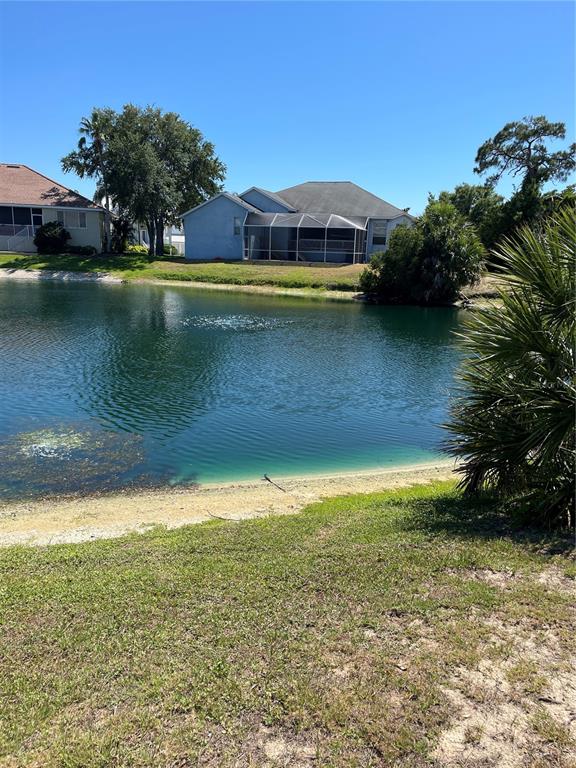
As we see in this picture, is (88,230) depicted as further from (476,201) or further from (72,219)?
(476,201)

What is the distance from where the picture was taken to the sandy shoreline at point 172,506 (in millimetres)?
7801

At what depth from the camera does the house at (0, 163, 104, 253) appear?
173 ft

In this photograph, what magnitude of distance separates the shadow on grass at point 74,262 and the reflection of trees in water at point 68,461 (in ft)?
130

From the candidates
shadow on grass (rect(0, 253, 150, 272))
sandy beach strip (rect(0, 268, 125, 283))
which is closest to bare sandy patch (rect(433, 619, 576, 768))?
sandy beach strip (rect(0, 268, 125, 283))

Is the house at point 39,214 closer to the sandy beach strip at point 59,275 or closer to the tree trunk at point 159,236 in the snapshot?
the tree trunk at point 159,236

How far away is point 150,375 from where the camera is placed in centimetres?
1880

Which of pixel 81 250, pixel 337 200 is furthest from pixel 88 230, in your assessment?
pixel 337 200

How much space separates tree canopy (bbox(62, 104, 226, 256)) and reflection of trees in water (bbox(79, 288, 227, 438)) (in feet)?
78.7

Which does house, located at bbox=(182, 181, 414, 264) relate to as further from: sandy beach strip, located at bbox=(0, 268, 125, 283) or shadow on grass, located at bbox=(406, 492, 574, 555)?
shadow on grass, located at bbox=(406, 492, 574, 555)

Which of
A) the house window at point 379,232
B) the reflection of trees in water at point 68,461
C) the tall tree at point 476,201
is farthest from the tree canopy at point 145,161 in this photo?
the reflection of trees in water at point 68,461

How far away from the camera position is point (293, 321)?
110 ft

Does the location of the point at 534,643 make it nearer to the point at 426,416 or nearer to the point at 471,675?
the point at 471,675

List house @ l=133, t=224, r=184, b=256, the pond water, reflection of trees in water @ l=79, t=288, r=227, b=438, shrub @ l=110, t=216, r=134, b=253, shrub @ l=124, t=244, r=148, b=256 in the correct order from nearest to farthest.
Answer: the pond water
reflection of trees in water @ l=79, t=288, r=227, b=438
shrub @ l=110, t=216, r=134, b=253
shrub @ l=124, t=244, r=148, b=256
house @ l=133, t=224, r=184, b=256

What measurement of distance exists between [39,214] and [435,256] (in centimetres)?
3746
